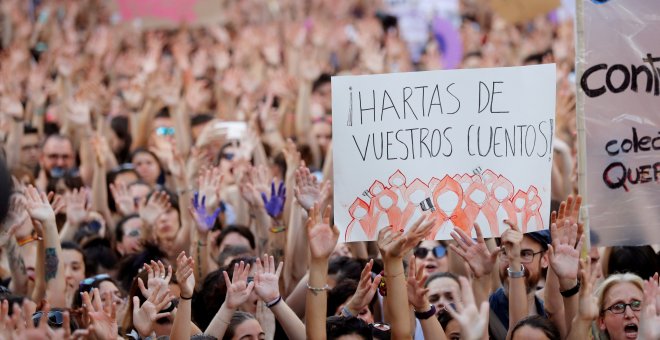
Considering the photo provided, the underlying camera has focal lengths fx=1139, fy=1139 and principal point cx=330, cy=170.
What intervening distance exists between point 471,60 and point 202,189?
6.15 m

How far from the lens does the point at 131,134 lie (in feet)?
31.4

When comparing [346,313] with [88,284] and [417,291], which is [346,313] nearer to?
[417,291]

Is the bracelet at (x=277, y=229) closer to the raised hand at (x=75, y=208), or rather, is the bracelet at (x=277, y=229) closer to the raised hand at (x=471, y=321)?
the raised hand at (x=75, y=208)

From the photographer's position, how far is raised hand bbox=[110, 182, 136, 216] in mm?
7461

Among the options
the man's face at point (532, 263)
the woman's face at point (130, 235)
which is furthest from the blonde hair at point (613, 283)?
the woman's face at point (130, 235)

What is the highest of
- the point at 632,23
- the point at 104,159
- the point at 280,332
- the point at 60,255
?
the point at 632,23

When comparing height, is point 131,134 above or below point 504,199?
above

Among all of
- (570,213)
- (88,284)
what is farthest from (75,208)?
(570,213)

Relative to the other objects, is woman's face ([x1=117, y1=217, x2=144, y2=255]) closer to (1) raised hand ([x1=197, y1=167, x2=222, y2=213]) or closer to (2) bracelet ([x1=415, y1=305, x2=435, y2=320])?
(1) raised hand ([x1=197, y1=167, x2=222, y2=213])

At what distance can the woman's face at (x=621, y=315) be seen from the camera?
5.07m

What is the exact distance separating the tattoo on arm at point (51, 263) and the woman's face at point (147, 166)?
2.70 meters

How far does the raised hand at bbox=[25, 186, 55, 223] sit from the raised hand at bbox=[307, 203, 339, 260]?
1.43 meters

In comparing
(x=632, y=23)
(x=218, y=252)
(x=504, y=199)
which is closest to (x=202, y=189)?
(x=218, y=252)

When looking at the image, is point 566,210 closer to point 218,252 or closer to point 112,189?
point 218,252
